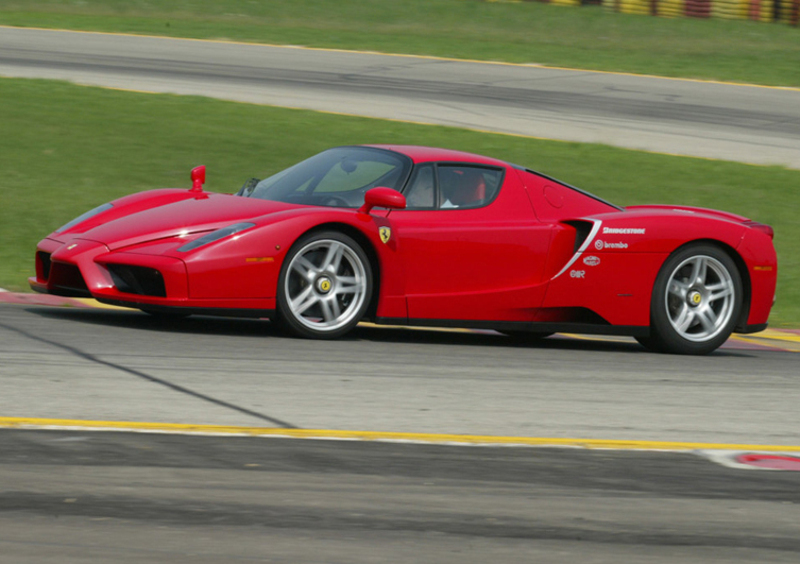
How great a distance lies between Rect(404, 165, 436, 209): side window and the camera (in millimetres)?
8070

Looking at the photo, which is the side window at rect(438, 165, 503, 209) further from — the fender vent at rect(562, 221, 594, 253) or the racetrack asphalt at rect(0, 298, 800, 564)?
the racetrack asphalt at rect(0, 298, 800, 564)

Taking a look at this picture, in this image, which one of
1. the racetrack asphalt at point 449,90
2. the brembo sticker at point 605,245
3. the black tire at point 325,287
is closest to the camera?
the black tire at point 325,287

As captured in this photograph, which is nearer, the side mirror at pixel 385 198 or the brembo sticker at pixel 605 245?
the side mirror at pixel 385 198

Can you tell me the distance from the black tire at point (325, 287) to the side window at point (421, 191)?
57cm

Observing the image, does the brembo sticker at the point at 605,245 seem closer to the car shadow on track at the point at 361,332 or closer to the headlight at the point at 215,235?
the car shadow on track at the point at 361,332

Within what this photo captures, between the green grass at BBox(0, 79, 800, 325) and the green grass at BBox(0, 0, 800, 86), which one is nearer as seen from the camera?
the green grass at BBox(0, 79, 800, 325)

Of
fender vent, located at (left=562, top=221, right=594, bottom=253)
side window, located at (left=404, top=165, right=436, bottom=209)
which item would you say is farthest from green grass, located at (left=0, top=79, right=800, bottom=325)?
side window, located at (left=404, top=165, right=436, bottom=209)

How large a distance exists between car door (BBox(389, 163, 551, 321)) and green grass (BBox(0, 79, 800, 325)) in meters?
3.33

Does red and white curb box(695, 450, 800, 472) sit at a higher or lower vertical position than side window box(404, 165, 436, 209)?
lower

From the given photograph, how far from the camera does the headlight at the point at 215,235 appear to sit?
7312mm

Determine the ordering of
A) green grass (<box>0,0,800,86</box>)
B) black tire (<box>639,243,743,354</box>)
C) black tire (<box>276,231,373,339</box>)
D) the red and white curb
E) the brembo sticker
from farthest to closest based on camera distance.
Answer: green grass (<box>0,0,800,86</box>)
black tire (<box>639,243,743,354</box>)
the brembo sticker
black tire (<box>276,231,373,339</box>)
the red and white curb

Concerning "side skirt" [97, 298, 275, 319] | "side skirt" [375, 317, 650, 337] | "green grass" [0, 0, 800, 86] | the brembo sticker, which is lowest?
"side skirt" [375, 317, 650, 337]

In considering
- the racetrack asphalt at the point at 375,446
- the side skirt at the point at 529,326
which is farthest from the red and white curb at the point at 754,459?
the side skirt at the point at 529,326

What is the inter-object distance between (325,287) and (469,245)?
0.99m
